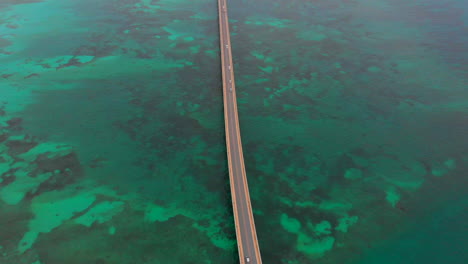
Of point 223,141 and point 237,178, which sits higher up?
point 237,178

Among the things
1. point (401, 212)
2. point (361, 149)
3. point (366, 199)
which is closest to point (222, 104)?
point (361, 149)

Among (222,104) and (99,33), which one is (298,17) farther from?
(99,33)

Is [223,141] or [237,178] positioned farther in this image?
[223,141]

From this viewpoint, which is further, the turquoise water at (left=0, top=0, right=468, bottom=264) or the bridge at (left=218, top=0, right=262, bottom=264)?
the turquoise water at (left=0, top=0, right=468, bottom=264)

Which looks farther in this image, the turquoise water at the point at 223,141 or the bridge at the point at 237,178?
the turquoise water at the point at 223,141
